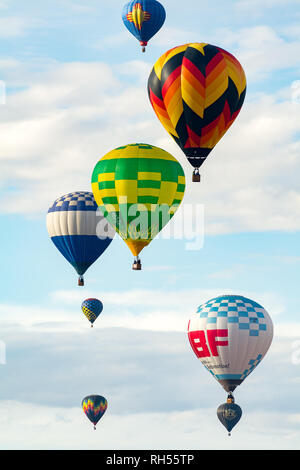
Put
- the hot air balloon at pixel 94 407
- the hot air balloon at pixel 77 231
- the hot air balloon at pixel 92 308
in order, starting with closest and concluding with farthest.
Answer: the hot air balloon at pixel 77 231, the hot air balloon at pixel 94 407, the hot air balloon at pixel 92 308

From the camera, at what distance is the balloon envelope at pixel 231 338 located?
58.0 m

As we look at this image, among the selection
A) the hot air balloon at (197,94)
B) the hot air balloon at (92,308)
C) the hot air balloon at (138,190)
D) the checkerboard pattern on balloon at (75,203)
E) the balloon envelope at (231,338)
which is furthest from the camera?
the hot air balloon at (92,308)

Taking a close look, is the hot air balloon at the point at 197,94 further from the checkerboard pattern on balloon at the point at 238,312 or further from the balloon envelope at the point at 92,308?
the balloon envelope at the point at 92,308

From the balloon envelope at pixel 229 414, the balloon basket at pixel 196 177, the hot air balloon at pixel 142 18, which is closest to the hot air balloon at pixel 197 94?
the balloon basket at pixel 196 177

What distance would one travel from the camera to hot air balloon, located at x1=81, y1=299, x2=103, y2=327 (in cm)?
6988

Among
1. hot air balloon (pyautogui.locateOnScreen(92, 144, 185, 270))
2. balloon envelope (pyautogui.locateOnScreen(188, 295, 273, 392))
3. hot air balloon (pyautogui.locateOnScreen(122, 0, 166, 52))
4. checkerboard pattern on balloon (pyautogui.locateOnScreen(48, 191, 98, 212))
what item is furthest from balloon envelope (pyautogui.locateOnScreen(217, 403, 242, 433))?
hot air balloon (pyautogui.locateOnScreen(122, 0, 166, 52))

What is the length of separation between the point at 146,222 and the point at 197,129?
487 centimetres

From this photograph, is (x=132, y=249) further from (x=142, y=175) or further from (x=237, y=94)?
(x=237, y=94)

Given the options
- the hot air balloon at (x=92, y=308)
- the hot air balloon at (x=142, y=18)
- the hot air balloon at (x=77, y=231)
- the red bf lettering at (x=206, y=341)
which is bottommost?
the red bf lettering at (x=206, y=341)

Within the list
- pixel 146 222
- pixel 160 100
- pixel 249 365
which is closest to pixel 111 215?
pixel 146 222

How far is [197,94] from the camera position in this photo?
50375mm

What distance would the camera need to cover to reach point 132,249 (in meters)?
54.0

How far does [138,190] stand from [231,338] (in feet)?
29.4

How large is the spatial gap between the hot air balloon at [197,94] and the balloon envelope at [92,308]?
20.0 meters
